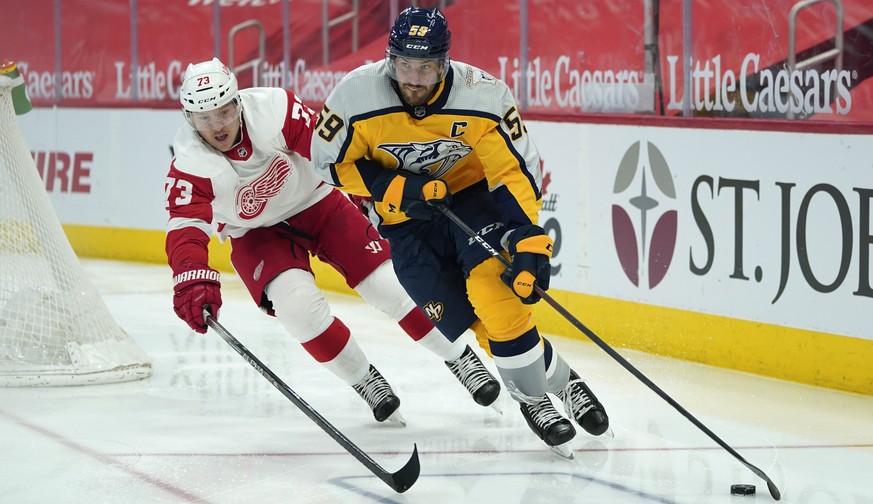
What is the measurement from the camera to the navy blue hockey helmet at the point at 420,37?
11.1ft

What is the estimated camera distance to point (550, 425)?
3.63 meters

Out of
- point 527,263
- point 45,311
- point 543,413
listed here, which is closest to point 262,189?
point 527,263

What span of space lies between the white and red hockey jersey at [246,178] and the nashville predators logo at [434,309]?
621 mm

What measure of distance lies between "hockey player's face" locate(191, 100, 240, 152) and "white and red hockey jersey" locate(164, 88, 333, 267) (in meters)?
0.04

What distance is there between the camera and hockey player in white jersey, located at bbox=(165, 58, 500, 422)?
3764 millimetres

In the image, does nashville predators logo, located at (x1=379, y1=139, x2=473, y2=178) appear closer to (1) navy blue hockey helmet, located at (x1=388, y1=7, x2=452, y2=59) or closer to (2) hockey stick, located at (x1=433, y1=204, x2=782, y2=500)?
(2) hockey stick, located at (x1=433, y1=204, x2=782, y2=500)

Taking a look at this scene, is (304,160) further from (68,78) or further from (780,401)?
(68,78)

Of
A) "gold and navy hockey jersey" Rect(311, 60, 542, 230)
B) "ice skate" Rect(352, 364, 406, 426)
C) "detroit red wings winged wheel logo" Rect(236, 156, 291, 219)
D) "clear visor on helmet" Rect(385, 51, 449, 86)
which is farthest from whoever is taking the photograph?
"ice skate" Rect(352, 364, 406, 426)

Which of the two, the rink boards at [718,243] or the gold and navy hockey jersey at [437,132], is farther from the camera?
the rink boards at [718,243]

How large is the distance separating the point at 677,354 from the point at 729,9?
1359mm

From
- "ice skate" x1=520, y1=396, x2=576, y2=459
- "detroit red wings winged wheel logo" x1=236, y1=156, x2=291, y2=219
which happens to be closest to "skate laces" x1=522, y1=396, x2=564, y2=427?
"ice skate" x1=520, y1=396, x2=576, y2=459

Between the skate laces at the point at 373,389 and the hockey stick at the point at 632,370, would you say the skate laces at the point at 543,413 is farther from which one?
the skate laces at the point at 373,389

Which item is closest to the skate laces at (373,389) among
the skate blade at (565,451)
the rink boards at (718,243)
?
the skate blade at (565,451)

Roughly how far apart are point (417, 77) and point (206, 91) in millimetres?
680
